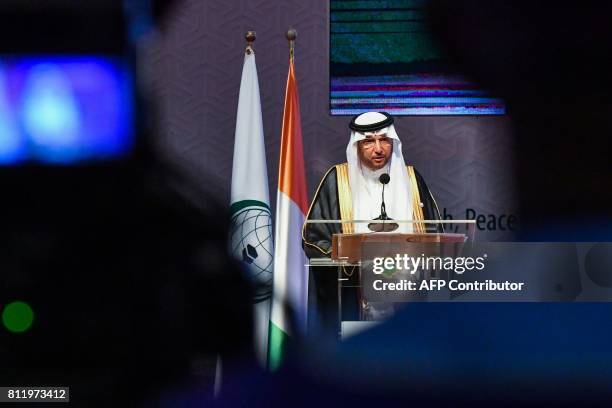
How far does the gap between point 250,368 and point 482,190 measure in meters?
3.27

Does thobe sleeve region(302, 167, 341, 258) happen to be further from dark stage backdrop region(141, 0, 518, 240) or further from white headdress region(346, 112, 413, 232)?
dark stage backdrop region(141, 0, 518, 240)

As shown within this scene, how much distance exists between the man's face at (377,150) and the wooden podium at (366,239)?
1.51 m

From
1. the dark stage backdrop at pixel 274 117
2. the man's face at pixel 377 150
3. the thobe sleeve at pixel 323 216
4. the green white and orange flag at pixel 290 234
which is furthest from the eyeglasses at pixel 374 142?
the dark stage backdrop at pixel 274 117

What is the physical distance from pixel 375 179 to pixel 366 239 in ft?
5.66

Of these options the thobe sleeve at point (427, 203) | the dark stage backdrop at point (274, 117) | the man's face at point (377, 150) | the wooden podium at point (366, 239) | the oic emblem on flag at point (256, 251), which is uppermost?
the dark stage backdrop at point (274, 117)

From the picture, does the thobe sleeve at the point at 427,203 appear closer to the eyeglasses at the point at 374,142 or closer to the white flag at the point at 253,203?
the eyeglasses at the point at 374,142

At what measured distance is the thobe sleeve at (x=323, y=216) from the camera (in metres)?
5.31

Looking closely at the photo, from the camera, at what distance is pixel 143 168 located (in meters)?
6.69

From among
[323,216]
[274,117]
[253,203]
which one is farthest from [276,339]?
[274,117]

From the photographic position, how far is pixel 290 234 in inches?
235

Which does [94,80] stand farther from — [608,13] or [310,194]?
[608,13]

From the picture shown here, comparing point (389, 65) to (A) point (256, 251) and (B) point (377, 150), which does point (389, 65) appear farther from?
(A) point (256, 251)

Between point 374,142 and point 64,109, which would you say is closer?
point 374,142

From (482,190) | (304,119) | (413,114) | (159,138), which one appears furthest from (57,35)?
(482,190)
